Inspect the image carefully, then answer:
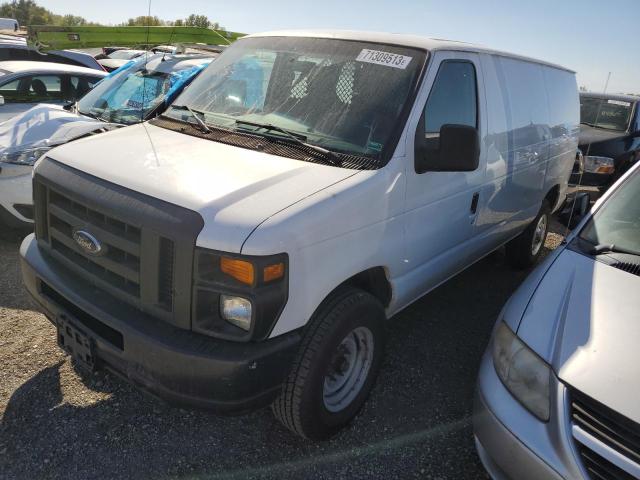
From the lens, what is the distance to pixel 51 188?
8.70ft

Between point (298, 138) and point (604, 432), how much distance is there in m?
1.98

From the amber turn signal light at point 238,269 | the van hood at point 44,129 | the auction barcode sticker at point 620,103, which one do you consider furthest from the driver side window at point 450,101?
the auction barcode sticker at point 620,103

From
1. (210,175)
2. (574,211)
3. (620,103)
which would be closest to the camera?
(210,175)

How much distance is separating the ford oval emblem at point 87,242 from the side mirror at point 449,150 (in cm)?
172

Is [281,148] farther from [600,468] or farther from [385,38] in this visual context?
[600,468]

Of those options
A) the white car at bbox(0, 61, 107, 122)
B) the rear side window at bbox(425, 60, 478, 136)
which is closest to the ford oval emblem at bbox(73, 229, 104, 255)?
the rear side window at bbox(425, 60, 478, 136)

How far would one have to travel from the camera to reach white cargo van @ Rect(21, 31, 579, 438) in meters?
2.12

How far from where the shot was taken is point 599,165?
8.24 m

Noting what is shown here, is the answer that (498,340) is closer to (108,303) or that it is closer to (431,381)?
(431,381)

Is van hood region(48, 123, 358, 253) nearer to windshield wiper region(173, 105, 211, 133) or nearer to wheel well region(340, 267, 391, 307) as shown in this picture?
windshield wiper region(173, 105, 211, 133)

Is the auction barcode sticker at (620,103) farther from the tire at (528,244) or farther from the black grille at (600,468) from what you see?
the black grille at (600,468)

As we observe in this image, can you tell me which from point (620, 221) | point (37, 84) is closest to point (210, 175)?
point (620, 221)

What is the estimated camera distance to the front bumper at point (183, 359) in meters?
2.09

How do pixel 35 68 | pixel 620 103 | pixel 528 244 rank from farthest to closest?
pixel 620 103
pixel 35 68
pixel 528 244
